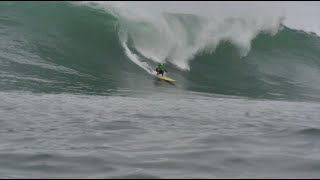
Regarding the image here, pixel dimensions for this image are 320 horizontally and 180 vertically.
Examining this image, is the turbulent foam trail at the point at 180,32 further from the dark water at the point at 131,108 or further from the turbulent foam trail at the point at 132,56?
the dark water at the point at 131,108

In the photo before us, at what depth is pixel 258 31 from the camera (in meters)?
29.2

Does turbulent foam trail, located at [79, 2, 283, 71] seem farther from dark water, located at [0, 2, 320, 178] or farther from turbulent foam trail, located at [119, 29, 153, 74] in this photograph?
dark water, located at [0, 2, 320, 178]

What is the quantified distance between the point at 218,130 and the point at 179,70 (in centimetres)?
1605

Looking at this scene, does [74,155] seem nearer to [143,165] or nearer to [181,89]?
[143,165]

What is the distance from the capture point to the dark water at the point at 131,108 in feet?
15.9

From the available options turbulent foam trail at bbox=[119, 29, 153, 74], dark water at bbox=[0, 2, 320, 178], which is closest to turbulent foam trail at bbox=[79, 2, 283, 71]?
turbulent foam trail at bbox=[119, 29, 153, 74]

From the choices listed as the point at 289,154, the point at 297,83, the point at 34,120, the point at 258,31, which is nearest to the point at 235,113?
the point at 34,120

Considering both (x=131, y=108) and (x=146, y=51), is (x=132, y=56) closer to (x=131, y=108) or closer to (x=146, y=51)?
(x=146, y=51)

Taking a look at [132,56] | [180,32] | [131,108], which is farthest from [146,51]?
[131,108]

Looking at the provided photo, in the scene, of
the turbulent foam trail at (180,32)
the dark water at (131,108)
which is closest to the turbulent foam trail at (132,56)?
the turbulent foam trail at (180,32)

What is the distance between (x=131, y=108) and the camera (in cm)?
1057

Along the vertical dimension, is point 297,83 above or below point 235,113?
above

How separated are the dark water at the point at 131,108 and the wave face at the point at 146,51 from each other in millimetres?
90

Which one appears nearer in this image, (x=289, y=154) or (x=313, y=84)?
(x=289, y=154)
